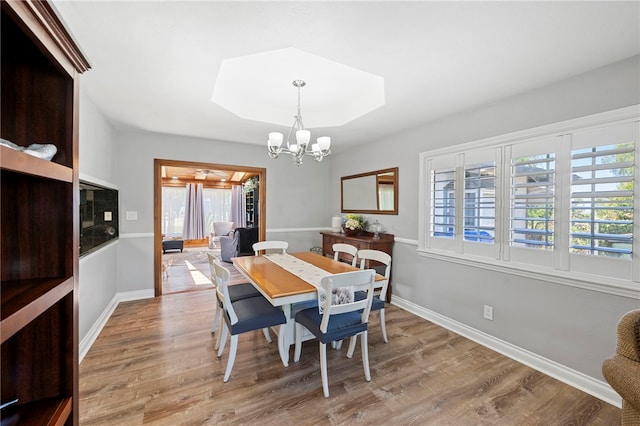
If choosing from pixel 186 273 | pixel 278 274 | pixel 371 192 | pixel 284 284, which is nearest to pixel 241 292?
pixel 278 274

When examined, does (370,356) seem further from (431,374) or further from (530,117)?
(530,117)

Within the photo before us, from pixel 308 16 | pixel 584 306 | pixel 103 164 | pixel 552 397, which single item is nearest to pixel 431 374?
pixel 552 397

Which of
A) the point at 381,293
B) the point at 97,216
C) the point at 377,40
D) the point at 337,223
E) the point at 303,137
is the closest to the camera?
the point at 377,40

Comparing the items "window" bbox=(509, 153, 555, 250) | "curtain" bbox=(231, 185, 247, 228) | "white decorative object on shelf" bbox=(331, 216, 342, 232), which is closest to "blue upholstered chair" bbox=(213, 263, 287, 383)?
"window" bbox=(509, 153, 555, 250)

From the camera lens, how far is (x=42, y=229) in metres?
0.88

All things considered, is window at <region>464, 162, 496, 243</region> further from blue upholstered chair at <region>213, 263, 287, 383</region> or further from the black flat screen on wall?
the black flat screen on wall

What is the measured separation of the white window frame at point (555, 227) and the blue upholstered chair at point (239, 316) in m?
2.04

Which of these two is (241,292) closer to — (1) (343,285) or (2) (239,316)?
(2) (239,316)

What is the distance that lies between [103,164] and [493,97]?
4.19 meters

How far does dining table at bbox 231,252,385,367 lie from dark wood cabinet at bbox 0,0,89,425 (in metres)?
1.15

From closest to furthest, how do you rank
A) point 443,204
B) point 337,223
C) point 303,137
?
point 303,137, point 443,204, point 337,223

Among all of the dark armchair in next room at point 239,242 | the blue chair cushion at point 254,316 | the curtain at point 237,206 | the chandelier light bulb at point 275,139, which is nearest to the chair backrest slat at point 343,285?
the blue chair cushion at point 254,316

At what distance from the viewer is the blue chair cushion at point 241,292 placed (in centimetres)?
257

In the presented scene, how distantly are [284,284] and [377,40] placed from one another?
1.82 meters
